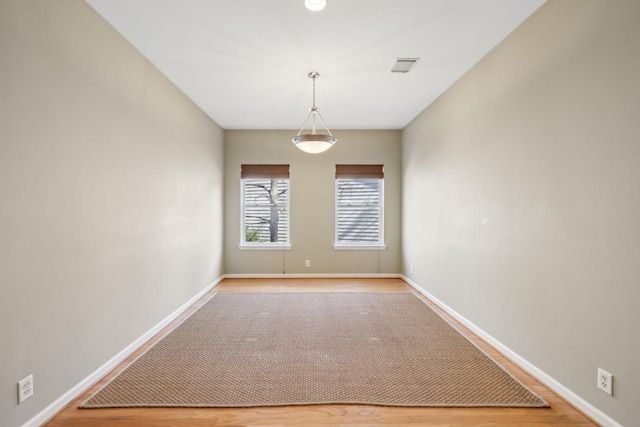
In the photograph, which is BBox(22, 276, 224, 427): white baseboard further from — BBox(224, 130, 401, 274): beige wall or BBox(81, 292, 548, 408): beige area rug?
BBox(224, 130, 401, 274): beige wall

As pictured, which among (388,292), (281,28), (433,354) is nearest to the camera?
(281,28)

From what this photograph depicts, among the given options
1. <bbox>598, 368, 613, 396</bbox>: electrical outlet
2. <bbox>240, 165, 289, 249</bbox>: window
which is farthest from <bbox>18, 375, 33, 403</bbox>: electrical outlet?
<bbox>240, 165, 289, 249</bbox>: window

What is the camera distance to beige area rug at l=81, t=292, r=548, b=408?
204 cm

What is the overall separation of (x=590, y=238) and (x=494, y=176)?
1.09 m

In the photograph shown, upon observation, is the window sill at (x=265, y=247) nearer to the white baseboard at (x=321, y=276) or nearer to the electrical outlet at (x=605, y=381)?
the white baseboard at (x=321, y=276)

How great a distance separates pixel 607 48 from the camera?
69.3 inches

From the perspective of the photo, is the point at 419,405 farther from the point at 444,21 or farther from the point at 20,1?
the point at 20,1

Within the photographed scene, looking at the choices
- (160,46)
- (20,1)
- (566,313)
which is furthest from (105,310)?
(566,313)

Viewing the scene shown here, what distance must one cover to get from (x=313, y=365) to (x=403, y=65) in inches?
114

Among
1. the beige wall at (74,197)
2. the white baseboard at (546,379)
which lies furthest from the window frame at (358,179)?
the beige wall at (74,197)

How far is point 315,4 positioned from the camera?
2.19 metres

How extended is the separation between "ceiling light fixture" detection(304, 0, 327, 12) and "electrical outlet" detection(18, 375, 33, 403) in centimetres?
285

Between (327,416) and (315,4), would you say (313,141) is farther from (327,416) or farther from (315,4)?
(327,416)

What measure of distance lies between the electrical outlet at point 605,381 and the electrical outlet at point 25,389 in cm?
320
